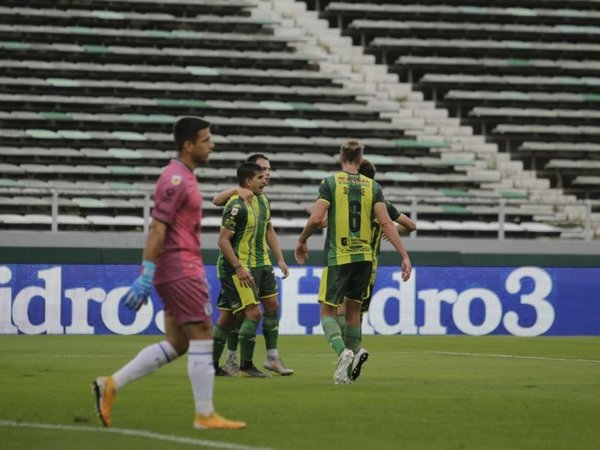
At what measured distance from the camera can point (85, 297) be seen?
21891 millimetres

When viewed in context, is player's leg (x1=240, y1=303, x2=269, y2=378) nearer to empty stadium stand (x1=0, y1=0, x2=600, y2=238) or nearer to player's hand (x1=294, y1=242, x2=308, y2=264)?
player's hand (x1=294, y1=242, x2=308, y2=264)

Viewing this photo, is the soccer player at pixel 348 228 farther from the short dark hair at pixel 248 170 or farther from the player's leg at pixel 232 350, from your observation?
the player's leg at pixel 232 350

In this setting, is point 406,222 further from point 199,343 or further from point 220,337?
point 199,343

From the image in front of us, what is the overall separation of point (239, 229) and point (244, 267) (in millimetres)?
577

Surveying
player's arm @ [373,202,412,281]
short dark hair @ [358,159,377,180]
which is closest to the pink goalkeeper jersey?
player's arm @ [373,202,412,281]

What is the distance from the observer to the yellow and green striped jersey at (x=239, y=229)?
43.1 ft

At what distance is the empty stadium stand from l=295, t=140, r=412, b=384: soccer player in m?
13.7

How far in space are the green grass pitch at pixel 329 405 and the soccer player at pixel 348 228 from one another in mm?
844

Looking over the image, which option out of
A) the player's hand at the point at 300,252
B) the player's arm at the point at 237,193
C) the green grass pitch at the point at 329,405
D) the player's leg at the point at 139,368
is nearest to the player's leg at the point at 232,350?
the green grass pitch at the point at 329,405

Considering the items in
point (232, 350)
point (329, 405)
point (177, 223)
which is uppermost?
point (177, 223)

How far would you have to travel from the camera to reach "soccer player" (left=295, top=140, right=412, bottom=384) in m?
11.9

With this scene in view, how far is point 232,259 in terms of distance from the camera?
1255 cm

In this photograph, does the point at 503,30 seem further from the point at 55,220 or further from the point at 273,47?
the point at 55,220

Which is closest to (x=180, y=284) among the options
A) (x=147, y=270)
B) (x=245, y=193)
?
(x=147, y=270)
